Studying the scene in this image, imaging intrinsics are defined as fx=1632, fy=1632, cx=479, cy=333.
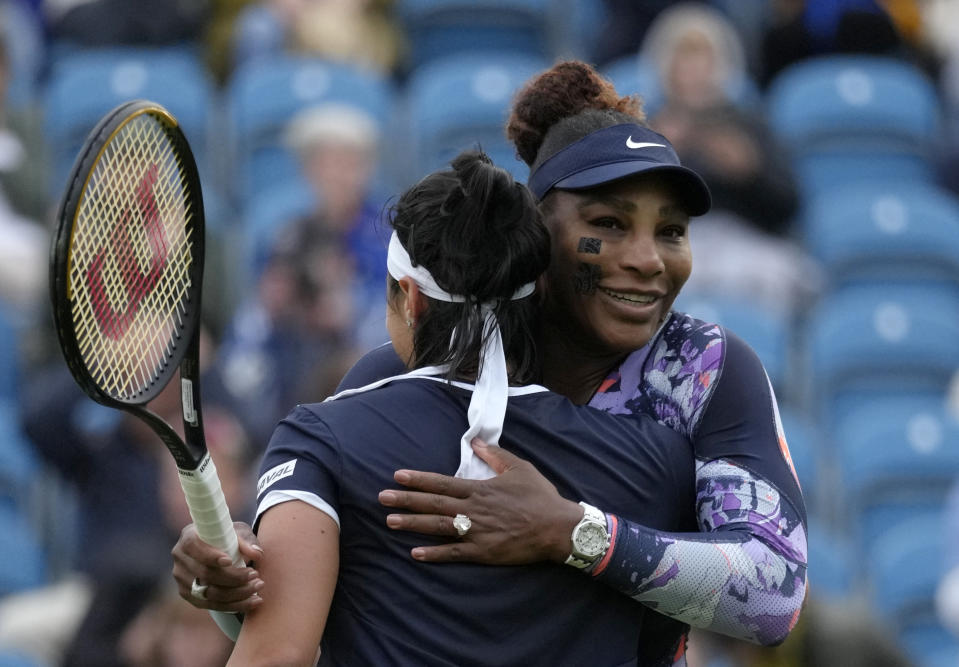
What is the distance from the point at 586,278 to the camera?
268cm

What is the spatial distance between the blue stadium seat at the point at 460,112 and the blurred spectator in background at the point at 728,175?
0.74m

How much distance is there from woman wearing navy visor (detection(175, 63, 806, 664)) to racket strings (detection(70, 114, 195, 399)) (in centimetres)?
30

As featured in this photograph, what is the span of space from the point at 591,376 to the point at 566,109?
0.47 meters

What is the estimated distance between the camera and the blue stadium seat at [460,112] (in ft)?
22.9

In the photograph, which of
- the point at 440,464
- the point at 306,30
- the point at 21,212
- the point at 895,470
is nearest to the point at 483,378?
the point at 440,464

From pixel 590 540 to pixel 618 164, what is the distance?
623 mm

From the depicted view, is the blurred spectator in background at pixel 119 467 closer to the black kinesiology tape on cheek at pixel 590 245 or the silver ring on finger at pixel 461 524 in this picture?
the black kinesiology tape on cheek at pixel 590 245

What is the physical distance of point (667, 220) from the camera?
2689mm

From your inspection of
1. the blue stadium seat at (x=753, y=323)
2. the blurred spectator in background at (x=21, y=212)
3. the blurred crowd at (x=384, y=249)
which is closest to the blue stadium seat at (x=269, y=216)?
the blurred crowd at (x=384, y=249)

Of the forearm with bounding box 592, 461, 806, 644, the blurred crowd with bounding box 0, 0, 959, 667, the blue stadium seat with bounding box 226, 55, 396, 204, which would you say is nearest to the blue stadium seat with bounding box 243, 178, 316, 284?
the blurred crowd with bounding box 0, 0, 959, 667

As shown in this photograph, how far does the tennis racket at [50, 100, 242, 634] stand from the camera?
2.18 m

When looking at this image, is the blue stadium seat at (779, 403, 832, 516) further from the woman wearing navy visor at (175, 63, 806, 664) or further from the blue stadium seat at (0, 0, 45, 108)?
the blue stadium seat at (0, 0, 45, 108)

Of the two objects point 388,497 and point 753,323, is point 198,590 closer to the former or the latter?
point 388,497

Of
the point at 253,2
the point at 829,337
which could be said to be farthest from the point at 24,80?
the point at 829,337
